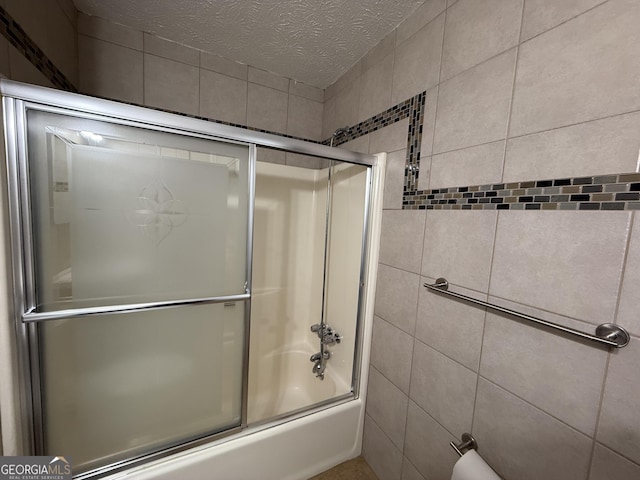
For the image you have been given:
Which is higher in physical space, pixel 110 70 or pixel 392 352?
pixel 110 70

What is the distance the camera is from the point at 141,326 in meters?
0.98

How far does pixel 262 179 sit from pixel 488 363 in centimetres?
168

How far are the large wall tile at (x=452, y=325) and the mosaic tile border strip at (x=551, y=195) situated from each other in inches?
12.8

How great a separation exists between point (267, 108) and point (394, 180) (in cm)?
110

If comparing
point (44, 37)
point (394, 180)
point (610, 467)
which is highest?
point (44, 37)

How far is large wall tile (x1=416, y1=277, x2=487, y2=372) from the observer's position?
0.91 meters

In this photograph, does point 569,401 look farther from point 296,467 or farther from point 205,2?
point 205,2

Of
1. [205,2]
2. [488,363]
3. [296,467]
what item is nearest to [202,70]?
[205,2]

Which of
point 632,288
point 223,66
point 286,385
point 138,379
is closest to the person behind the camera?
point 632,288

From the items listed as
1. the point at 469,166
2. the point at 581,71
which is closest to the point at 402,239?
the point at 469,166

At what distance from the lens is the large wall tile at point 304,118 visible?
6.10 ft

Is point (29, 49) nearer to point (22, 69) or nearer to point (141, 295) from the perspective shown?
point (22, 69)

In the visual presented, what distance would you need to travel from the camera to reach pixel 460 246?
0.95 meters

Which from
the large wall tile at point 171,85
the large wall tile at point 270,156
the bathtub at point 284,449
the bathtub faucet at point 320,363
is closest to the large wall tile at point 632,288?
the bathtub at point 284,449
